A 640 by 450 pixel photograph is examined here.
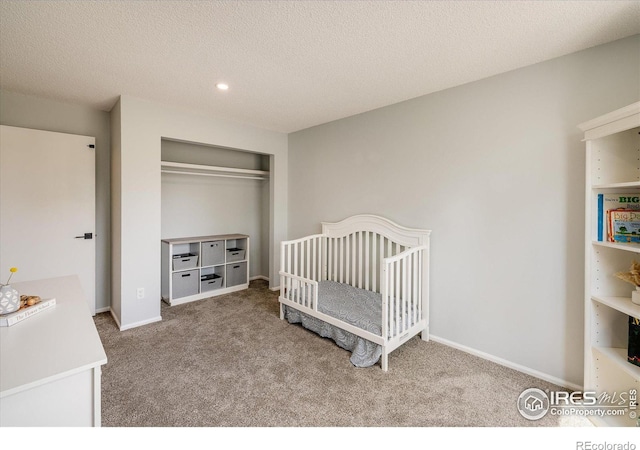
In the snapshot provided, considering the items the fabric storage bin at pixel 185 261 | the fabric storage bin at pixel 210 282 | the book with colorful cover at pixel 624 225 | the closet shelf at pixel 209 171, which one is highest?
the closet shelf at pixel 209 171

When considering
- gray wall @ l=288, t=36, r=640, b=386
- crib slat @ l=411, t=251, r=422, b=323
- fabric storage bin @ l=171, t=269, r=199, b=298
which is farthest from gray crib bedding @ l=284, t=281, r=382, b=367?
fabric storage bin @ l=171, t=269, r=199, b=298

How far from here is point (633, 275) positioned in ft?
4.93

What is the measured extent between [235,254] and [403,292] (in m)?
2.58

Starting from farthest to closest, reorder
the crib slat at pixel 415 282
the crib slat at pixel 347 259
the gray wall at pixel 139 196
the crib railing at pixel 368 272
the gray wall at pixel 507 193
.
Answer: the crib slat at pixel 347 259 < the gray wall at pixel 139 196 < the crib slat at pixel 415 282 < the crib railing at pixel 368 272 < the gray wall at pixel 507 193

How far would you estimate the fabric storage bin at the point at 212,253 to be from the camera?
378 cm

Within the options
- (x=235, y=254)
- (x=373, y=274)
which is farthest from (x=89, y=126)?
(x=373, y=274)

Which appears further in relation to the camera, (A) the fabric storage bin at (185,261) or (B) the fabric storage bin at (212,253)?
(B) the fabric storage bin at (212,253)

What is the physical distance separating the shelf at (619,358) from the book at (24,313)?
9.65 feet

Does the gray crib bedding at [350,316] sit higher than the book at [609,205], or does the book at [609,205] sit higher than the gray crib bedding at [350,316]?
the book at [609,205]

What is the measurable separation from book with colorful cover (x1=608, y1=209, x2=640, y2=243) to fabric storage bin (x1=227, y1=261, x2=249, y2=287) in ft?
12.5

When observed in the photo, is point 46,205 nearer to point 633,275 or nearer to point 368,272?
point 368,272

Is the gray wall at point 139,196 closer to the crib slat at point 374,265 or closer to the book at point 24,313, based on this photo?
the book at point 24,313

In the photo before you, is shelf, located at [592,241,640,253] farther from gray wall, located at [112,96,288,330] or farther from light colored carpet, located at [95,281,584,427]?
gray wall, located at [112,96,288,330]

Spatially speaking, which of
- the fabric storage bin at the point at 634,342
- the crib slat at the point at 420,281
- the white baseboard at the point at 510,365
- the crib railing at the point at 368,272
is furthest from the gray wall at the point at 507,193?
the fabric storage bin at the point at 634,342
